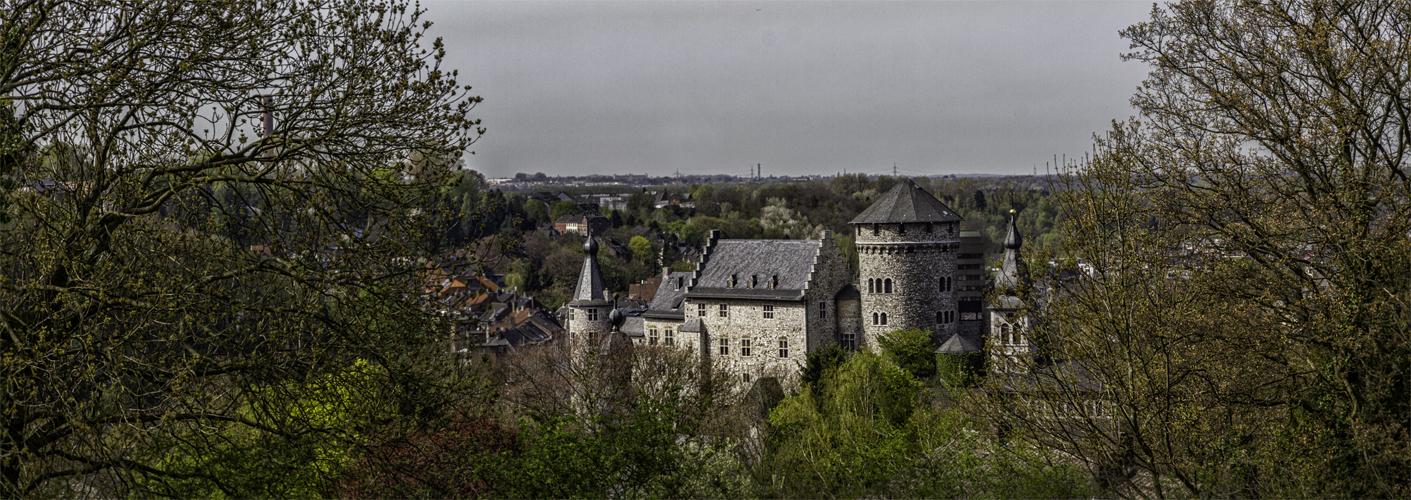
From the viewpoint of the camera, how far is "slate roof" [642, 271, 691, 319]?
49.4 meters

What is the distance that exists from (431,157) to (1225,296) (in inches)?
343

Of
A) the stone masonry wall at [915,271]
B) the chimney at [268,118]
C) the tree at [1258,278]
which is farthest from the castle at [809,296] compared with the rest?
the chimney at [268,118]

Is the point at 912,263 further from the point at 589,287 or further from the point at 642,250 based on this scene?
the point at 642,250

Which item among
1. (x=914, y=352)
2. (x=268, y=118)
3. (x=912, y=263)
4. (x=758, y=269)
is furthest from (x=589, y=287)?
(x=268, y=118)

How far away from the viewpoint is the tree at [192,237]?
289 inches

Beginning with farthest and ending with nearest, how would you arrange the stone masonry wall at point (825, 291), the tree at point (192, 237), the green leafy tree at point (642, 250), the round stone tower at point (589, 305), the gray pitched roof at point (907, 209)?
the green leafy tree at point (642, 250) < the round stone tower at point (589, 305) < the stone masonry wall at point (825, 291) < the gray pitched roof at point (907, 209) < the tree at point (192, 237)

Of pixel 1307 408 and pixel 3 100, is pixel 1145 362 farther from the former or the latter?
pixel 3 100

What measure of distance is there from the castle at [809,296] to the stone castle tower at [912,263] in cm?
4

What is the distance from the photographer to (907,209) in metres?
43.8

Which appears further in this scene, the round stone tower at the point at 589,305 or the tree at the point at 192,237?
the round stone tower at the point at 589,305

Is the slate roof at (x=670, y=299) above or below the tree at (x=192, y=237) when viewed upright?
below

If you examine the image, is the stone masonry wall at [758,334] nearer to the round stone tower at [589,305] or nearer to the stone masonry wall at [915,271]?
the stone masonry wall at [915,271]

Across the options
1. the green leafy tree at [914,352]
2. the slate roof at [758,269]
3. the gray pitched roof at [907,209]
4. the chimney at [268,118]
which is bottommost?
the green leafy tree at [914,352]

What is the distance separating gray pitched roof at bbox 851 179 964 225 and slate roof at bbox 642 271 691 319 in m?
9.35
